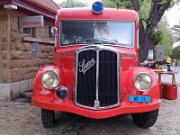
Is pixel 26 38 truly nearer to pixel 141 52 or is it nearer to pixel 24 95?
pixel 24 95

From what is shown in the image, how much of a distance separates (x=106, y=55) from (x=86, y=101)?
876 millimetres

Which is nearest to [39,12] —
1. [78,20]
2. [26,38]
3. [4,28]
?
[26,38]

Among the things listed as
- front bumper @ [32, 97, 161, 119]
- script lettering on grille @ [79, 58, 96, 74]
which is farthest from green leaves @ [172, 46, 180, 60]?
script lettering on grille @ [79, 58, 96, 74]

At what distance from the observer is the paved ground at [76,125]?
19.5 feet

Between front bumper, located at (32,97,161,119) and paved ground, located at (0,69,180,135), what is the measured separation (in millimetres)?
687

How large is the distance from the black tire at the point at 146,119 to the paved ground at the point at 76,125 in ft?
0.36

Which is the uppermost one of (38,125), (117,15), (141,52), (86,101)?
(117,15)

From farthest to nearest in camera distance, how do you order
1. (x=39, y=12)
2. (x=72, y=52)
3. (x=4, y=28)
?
(x=39, y=12)
(x=4, y=28)
(x=72, y=52)

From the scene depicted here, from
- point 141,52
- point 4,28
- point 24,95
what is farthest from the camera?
point 141,52

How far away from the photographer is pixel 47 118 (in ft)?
19.8

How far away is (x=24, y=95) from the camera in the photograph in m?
9.28

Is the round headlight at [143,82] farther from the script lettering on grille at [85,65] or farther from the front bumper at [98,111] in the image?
the script lettering on grille at [85,65]

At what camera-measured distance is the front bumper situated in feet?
17.3

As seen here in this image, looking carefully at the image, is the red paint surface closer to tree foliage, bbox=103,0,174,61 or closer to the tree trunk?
tree foliage, bbox=103,0,174,61
